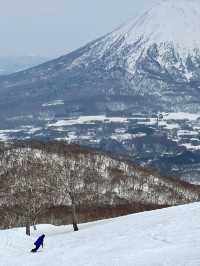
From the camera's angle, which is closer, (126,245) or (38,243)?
(126,245)

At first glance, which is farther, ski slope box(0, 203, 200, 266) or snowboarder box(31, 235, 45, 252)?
snowboarder box(31, 235, 45, 252)

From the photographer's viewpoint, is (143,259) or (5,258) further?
(5,258)

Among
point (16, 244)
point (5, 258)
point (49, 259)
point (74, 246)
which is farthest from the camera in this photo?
point (16, 244)

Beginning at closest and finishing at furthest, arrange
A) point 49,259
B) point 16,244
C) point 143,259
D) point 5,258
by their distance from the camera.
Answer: point 143,259, point 49,259, point 5,258, point 16,244

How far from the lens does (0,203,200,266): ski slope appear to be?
143 ft

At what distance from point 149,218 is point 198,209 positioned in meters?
5.93

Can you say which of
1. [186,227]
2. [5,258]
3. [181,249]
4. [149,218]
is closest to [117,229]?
[149,218]

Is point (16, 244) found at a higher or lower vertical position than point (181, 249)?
lower

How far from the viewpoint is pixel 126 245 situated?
52.0 meters

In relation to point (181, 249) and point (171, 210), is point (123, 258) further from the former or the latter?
point (171, 210)

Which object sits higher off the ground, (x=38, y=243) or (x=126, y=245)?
(x=126, y=245)

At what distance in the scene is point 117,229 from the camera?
217 feet

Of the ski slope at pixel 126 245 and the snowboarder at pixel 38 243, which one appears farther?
the snowboarder at pixel 38 243

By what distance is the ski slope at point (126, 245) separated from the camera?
4372cm
